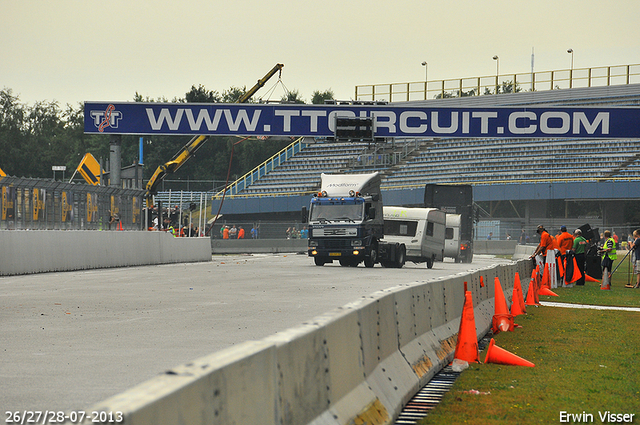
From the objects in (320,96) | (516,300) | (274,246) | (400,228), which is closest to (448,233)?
(400,228)

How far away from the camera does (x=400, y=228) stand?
1447 inches

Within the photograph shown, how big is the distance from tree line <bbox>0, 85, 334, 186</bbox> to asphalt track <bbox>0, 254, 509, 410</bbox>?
78172 mm

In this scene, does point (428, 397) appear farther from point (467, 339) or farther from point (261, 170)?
point (261, 170)

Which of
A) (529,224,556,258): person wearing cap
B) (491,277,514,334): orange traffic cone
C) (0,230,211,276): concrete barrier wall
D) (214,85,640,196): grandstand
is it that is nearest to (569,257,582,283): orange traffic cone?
(529,224,556,258): person wearing cap

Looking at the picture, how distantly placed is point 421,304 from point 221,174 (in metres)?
95.0

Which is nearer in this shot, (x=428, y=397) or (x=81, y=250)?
(x=428, y=397)

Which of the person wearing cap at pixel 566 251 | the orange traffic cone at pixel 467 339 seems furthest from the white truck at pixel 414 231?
the orange traffic cone at pixel 467 339

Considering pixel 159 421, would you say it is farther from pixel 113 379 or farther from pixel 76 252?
pixel 76 252

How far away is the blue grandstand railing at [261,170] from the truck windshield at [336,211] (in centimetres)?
3892

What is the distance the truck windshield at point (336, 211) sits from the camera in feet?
103

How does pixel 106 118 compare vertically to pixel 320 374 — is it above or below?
above

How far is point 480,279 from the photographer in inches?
493

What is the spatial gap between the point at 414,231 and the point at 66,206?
15.8m

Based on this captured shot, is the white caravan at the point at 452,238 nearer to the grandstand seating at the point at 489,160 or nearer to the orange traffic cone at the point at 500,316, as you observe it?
the grandstand seating at the point at 489,160
